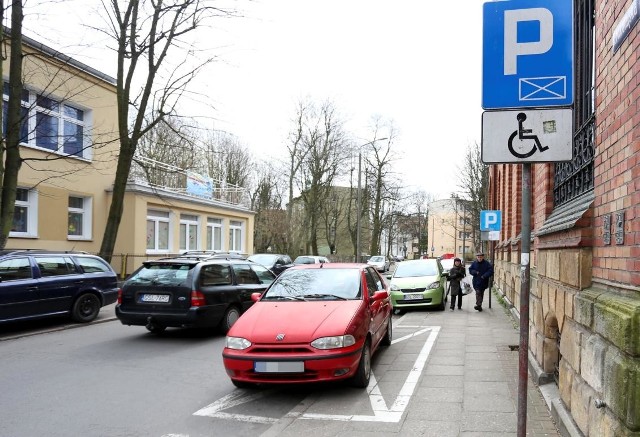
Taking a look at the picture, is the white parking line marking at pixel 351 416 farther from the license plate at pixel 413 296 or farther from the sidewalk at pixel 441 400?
the license plate at pixel 413 296

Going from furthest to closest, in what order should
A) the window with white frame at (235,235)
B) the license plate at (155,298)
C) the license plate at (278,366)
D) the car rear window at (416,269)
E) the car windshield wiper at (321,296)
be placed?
the window with white frame at (235,235) < the car rear window at (416,269) < the license plate at (155,298) < the car windshield wiper at (321,296) < the license plate at (278,366)

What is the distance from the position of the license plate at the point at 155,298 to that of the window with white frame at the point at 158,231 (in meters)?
15.3

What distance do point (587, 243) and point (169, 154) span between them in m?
38.5

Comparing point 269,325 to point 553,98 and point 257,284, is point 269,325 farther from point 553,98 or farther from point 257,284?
point 257,284

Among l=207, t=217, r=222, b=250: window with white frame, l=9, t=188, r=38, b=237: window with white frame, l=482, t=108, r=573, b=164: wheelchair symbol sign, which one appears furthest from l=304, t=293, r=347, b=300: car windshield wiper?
l=207, t=217, r=222, b=250: window with white frame

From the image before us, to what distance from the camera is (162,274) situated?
9828mm

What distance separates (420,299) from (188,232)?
53.9 feet

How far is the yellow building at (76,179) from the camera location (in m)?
18.1

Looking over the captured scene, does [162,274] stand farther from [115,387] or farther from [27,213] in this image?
[27,213]

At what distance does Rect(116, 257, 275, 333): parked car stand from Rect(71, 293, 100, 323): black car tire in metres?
2.04

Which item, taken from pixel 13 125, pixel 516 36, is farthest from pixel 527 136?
pixel 13 125

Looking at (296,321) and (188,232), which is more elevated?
(188,232)

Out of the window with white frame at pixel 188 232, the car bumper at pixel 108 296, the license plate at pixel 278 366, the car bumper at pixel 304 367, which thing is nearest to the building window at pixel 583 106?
the car bumper at pixel 304 367

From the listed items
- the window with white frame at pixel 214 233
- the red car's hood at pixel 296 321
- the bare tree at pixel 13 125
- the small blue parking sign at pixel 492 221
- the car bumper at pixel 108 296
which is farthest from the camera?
the window with white frame at pixel 214 233
